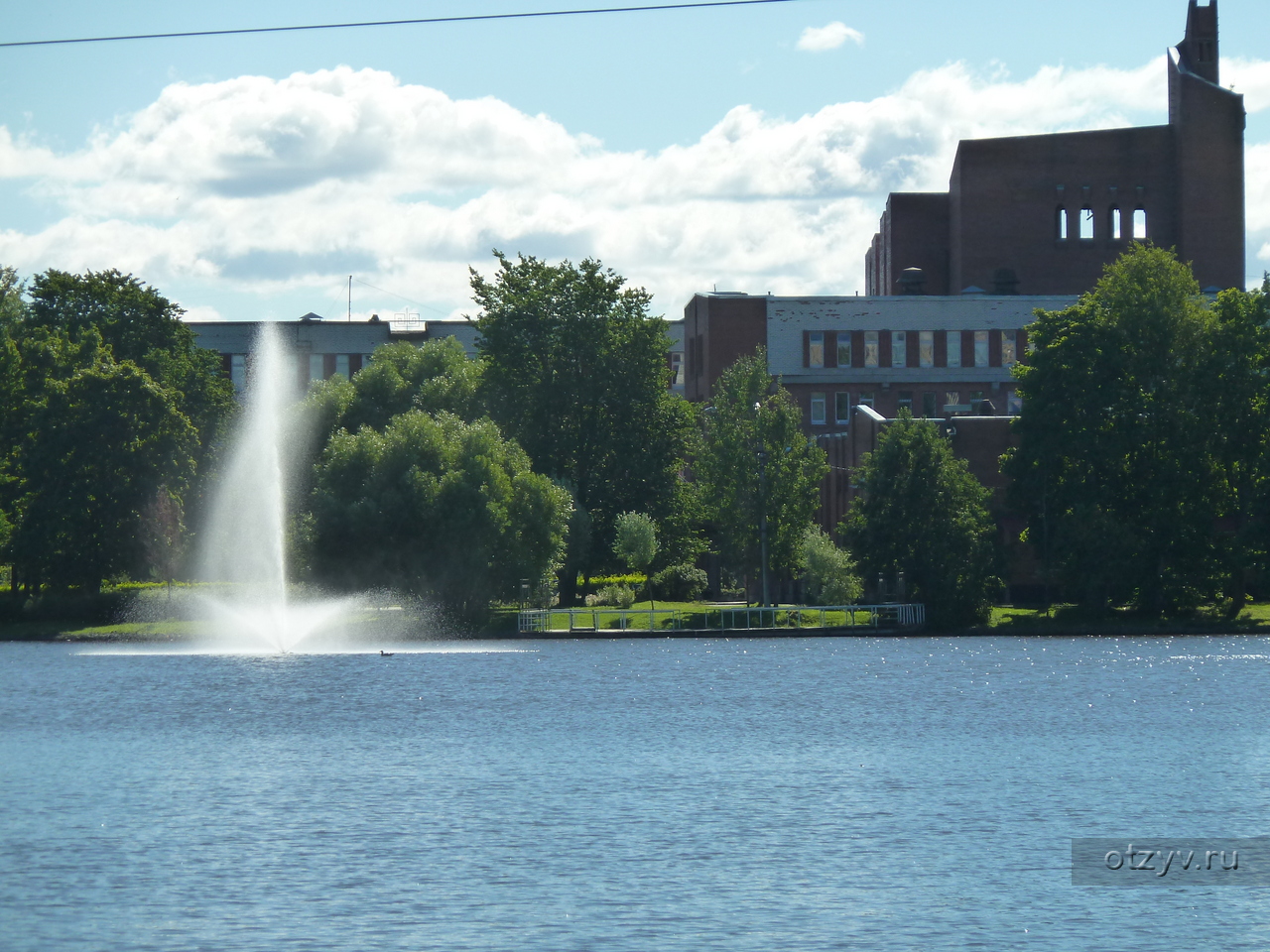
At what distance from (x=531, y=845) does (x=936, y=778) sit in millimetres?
10117

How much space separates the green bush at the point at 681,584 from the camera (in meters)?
97.1

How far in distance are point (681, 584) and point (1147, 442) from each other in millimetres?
30540

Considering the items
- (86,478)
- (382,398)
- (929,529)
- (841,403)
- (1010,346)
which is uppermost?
(1010,346)

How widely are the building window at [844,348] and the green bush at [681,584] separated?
72.3 ft

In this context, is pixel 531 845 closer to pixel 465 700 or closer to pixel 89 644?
pixel 465 700

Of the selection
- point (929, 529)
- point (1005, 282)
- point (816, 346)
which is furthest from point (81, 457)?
point (1005, 282)

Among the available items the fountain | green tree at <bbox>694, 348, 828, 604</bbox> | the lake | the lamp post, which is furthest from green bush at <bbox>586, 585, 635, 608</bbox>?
the lake

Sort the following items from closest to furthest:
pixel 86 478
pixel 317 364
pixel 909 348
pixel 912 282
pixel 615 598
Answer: pixel 86 478 < pixel 615 598 < pixel 909 348 < pixel 912 282 < pixel 317 364

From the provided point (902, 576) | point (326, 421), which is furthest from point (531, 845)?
point (326, 421)

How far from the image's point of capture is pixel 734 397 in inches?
3442

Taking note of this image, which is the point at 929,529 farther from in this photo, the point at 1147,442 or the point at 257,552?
the point at 257,552

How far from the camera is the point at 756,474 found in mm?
85312

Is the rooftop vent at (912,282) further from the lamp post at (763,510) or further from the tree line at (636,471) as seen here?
the lamp post at (763,510)

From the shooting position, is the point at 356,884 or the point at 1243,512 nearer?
the point at 356,884
